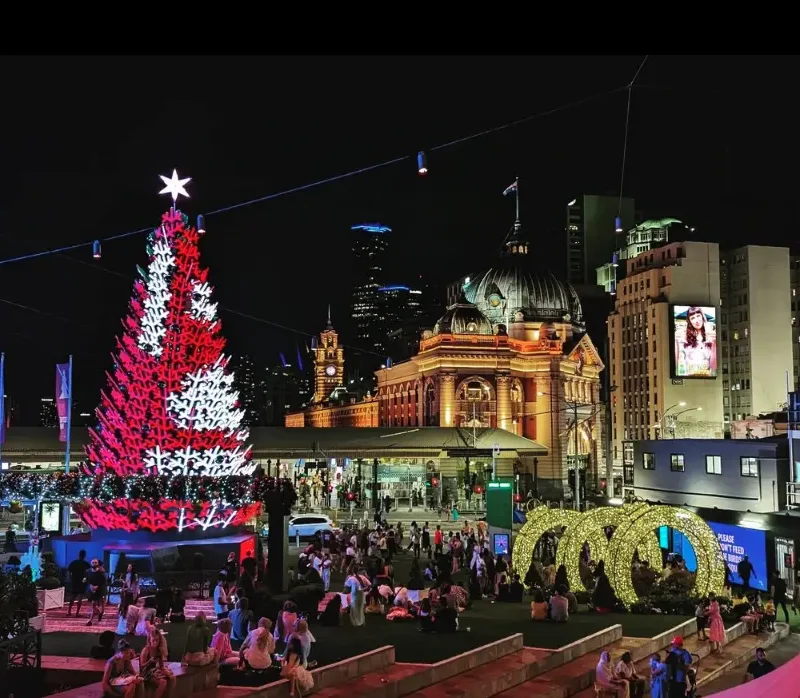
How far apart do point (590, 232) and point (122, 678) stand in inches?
6279

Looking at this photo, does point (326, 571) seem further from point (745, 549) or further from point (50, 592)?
point (745, 549)

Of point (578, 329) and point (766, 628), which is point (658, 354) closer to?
point (578, 329)

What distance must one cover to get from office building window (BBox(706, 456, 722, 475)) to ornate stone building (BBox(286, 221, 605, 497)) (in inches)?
1197

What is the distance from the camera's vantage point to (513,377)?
272ft

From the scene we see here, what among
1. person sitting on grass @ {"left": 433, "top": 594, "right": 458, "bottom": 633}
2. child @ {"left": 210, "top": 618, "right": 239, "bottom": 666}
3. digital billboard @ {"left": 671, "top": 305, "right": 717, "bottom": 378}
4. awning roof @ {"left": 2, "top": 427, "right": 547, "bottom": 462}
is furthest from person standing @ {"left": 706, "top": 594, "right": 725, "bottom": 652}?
digital billboard @ {"left": 671, "top": 305, "right": 717, "bottom": 378}

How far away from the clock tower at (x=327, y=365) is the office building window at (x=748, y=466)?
119 m

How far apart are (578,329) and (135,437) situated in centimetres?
8546

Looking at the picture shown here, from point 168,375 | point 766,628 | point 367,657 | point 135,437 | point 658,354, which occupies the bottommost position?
point 766,628

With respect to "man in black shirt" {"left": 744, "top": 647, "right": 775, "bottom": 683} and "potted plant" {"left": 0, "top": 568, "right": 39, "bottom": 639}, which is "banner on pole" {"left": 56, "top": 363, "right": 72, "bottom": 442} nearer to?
"potted plant" {"left": 0, "top": 568, "right": 39, "bottom": 639}

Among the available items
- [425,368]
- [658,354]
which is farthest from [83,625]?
[658,354]

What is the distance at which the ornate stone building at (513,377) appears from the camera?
257ft

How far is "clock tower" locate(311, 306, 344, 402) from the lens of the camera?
154 metres

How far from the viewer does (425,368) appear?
81.2 meters

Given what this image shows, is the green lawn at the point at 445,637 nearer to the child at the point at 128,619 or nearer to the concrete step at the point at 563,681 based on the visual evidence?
the child at the point at 128,619
